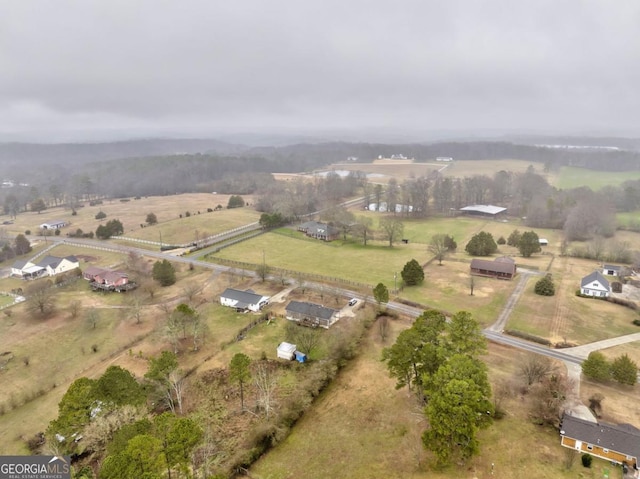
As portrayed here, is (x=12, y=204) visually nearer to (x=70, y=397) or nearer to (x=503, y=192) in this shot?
(x=70, y=397)

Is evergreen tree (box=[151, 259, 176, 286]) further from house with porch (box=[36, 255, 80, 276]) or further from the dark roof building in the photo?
the dark roof building

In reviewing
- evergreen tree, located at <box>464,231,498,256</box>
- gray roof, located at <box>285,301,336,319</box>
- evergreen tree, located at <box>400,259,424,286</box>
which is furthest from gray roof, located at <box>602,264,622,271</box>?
gray roof, located at <box>285,301,336,319</box>

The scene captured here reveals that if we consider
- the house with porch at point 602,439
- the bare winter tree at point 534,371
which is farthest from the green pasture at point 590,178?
the house with porch at point 602,439

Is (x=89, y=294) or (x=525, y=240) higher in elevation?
(x=525, y=240)

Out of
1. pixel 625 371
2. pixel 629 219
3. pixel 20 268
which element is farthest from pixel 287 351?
pixel 629 219

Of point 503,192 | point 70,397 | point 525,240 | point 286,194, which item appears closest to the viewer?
point 70,397

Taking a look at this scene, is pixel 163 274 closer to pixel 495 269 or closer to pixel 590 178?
pixel 495 269

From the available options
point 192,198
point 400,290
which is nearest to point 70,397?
point 400,290
